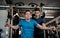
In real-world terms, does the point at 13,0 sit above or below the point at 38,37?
above

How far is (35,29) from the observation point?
296 centimetres

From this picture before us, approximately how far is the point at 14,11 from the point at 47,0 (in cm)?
245

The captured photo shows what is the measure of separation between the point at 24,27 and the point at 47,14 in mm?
3832

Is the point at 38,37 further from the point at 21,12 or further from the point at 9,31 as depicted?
the point at 21,12

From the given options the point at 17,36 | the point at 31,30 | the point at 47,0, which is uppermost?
the point at 47,0

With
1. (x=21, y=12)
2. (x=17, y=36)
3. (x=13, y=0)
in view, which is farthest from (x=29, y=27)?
(x=13, y=0)

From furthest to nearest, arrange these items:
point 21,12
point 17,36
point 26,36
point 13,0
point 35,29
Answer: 1. point 13,0
2. point 21,12
3. point 17,36
4. point 35,29
5. point 26,36

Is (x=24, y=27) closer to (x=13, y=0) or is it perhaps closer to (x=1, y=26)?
(x=1, y=26)

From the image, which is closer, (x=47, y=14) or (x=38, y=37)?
(x=38, y=37)

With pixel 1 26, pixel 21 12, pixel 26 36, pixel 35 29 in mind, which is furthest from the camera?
pixel 1 26

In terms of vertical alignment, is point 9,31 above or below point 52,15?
below

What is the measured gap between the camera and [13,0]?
20.8 feet

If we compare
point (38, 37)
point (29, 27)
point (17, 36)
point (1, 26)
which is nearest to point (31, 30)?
point (29, 27)

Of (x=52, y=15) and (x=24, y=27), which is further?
(x=52, y=15)
